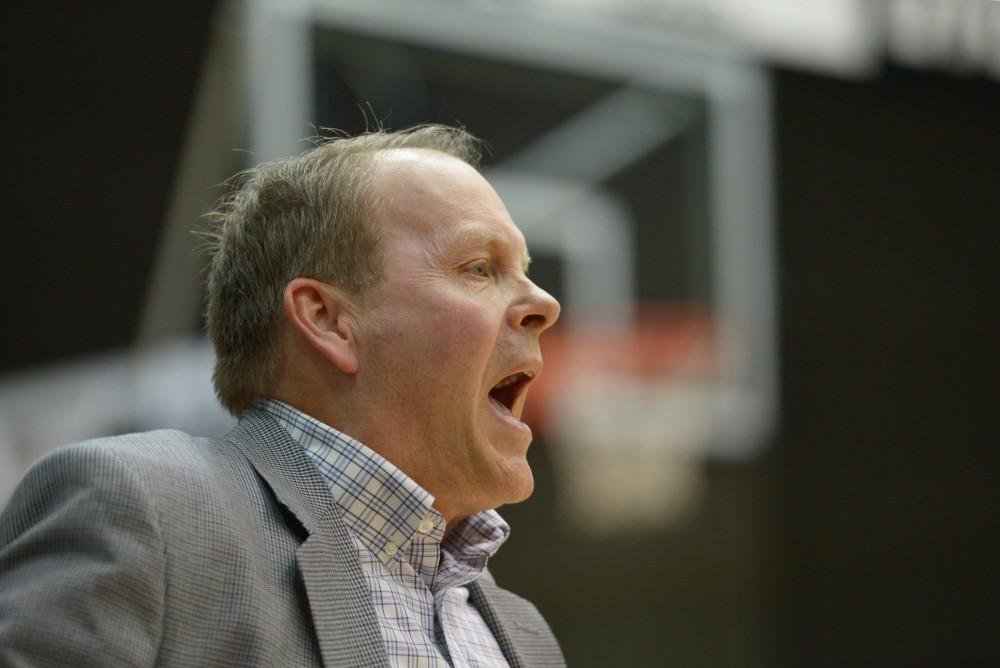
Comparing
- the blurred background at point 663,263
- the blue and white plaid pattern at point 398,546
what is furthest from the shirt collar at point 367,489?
the blurred background at point 663,263

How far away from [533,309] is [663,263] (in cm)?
453

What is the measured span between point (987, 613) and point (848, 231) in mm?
2354

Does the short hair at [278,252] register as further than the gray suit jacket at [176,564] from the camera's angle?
Yes

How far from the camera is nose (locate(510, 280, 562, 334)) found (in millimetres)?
2240

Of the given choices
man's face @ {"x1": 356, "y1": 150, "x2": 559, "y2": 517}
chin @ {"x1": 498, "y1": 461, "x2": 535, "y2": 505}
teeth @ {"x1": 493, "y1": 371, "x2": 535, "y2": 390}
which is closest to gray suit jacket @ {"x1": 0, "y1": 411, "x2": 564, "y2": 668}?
man's face @ {"x1": 356, "y1": 150, "x2": 559, "y2": 517}

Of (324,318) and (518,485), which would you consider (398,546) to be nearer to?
(518,485)

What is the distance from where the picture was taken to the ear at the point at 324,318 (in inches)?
84.4

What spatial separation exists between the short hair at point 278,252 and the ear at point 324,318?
2cm

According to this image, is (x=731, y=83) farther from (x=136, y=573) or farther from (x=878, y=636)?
(x=136, y=573)

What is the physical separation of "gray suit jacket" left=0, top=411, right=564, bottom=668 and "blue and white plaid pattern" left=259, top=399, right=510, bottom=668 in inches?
2.9

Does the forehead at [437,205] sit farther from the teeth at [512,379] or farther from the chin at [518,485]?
the chin at [518,485]

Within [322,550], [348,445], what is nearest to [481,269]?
→ [348,445]

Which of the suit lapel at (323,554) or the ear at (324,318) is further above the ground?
the ear at (324,318)

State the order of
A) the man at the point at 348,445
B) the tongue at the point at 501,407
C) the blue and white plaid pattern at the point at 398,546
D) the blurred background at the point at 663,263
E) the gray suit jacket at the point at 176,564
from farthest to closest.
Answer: the blurred background at the point at 663,263, the tongue at the point at 501,407, the blue and white plaid pattern at the point at 398,546, the man at the point at 348,445, the gray suit jacket at the point at 176,564
